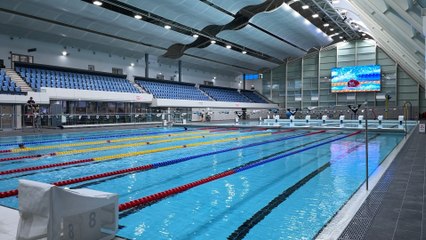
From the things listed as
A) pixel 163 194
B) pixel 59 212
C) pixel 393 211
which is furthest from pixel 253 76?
pixel 59 212

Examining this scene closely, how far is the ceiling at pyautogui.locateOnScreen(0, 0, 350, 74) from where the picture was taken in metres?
18.3

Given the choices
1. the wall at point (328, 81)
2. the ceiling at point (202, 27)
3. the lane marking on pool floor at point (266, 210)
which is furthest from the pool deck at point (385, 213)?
the wall at point (328, 81)

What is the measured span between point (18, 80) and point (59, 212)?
19.5 m

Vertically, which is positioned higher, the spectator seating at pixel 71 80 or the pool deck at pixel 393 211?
the spectator seating at pixel 71 80

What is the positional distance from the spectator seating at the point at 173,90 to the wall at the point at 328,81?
45.5ft

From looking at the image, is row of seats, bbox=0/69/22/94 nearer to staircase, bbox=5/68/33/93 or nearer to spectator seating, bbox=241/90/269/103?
staircase, bbox=5/68/33/93

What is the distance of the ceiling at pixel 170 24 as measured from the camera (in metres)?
18.3

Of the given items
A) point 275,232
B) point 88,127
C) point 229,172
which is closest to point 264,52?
point 88,127

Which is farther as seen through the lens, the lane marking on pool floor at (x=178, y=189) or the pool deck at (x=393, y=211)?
the lane marking on pool floor at (x=178, y=189)

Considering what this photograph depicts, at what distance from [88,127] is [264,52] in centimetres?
2116

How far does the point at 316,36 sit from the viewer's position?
107ft

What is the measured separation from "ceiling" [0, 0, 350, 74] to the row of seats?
11.1 ft

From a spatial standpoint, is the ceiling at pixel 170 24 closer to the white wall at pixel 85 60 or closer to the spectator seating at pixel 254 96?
the white wall at pixel 85 60

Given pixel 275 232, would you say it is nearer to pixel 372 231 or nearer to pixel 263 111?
pixel 372 231
